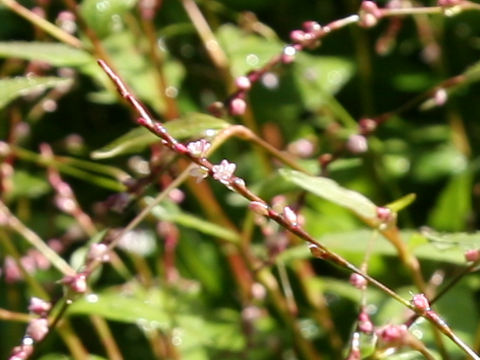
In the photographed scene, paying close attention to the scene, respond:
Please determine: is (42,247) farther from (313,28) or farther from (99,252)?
(313,28)

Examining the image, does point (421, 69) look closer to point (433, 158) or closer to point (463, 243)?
point (433, 158)

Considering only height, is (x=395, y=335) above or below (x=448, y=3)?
below

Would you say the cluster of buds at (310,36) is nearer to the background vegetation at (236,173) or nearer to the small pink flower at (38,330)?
the background vegetation at (236,173)

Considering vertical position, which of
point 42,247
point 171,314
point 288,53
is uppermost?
point 288,53

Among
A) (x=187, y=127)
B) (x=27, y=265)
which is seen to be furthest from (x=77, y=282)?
(x=27, y=265)

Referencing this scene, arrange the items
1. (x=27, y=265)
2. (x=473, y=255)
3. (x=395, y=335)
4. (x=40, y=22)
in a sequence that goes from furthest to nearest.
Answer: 1. (x=27, y=265)
2. (x=40, y=22)
3. (x=473, y=255)
4. (x=395, y=335)

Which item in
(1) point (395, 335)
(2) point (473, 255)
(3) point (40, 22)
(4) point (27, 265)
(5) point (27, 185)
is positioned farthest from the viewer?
(5) point (27, 185)
